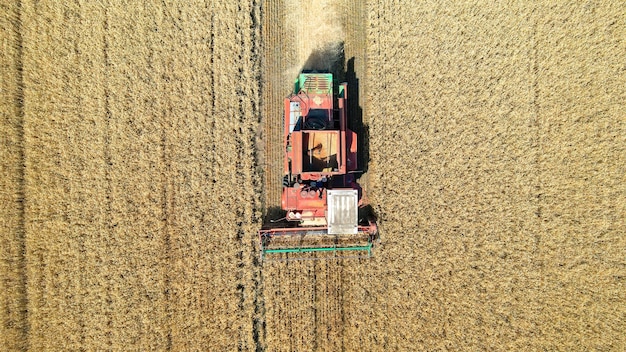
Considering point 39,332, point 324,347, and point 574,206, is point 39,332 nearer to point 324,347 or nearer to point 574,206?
point 324,347

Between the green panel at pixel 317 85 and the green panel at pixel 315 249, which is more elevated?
the green panel at pixel 317 85

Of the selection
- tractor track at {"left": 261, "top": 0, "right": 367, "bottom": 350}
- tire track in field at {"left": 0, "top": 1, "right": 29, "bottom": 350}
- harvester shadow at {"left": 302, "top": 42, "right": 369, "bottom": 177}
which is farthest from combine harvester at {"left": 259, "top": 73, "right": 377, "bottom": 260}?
tire track in field at {"left": 0, "top": 1, "right": 29, "bottom": 350}

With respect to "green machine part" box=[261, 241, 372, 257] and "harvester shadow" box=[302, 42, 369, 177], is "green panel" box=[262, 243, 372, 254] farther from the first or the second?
"harvester shadow" box=[302, 42, 369, 177]

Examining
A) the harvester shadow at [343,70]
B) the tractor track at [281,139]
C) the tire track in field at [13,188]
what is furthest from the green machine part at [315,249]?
the tire track in field at [13,188]

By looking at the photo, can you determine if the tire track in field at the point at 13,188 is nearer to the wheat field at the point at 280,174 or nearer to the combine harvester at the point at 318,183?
the wheat field at the point at 280,174

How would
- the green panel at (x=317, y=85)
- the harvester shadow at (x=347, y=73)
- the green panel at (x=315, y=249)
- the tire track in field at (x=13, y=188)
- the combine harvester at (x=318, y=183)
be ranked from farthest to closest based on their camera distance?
1. the harvester shadow at (x=347, y=73)
2. the green panel at (x=315, y=249)
3. the green panel at (x=317, y=85)
4. the tire track in field at (x=13, y=188)
5. the combine harvester at (x=318, y=183)

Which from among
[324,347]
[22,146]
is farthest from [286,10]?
[324,347]
